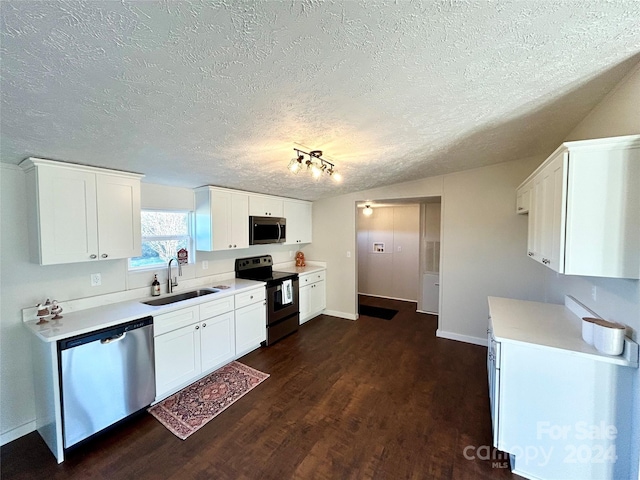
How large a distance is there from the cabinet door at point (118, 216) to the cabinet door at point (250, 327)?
139 centimetres

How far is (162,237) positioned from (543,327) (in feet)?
12.5

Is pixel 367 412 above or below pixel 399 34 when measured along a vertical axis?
below

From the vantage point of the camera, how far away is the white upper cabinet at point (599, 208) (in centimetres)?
142

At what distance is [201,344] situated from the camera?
281 centimetres

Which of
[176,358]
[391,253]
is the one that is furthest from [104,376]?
[391,253]

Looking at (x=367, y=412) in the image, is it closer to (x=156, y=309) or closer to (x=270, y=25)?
(x=156, y=309)

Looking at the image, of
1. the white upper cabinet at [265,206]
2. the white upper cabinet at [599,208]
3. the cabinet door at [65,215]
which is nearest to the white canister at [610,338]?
the white upper cabinet at [599,208]

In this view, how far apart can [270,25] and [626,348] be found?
2.47 m

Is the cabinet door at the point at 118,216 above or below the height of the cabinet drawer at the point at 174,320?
above

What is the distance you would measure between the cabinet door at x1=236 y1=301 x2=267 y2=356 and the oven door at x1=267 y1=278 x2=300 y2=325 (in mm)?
109

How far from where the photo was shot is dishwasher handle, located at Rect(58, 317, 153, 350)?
1.90 metres

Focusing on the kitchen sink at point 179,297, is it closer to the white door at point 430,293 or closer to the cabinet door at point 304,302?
the cabinet door at point 304,302

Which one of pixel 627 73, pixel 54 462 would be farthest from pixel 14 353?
pixel 627 73

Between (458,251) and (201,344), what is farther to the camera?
(458,251)
